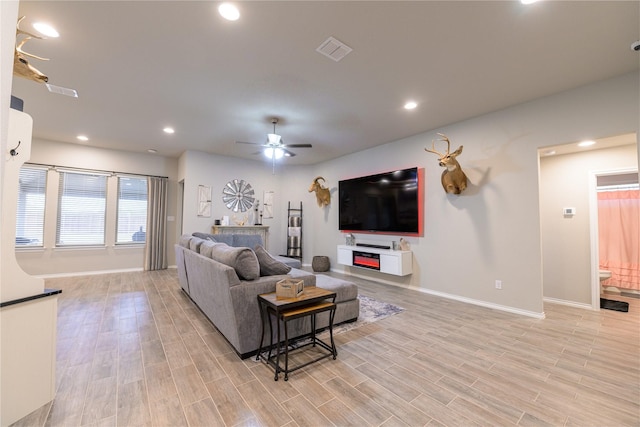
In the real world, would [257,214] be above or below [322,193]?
below

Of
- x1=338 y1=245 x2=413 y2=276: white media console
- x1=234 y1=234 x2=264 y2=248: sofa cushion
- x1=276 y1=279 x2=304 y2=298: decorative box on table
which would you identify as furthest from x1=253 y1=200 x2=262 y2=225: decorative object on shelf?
x1=276 y1=279 x2=304 y2=298: decorative box on table

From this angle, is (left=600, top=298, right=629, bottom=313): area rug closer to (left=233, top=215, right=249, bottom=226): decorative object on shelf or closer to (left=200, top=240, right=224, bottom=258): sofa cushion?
(left=200, top=240, right=224, bottom=258): sofa cushion

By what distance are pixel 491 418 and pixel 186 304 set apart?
3.90 meters

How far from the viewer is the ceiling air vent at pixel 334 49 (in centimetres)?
245

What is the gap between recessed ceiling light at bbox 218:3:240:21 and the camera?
80.7 inches

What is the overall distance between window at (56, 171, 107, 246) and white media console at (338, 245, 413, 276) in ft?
18.5

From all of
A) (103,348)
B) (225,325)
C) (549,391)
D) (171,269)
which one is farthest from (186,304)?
(549,391)

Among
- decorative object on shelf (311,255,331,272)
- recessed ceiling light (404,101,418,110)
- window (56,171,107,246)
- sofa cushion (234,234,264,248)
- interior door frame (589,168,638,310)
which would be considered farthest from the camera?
decorative object on shelf (311,255,331,272)

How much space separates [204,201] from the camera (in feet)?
20.7

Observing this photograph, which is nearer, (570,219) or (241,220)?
(570,219)

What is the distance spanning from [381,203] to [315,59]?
3.27 meters

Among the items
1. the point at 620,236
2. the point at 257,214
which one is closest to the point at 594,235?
the point at 620,236

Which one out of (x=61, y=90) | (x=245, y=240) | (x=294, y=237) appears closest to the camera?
(x=61, y=90)

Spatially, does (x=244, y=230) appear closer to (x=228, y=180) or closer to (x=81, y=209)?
(x=228, y=180)
